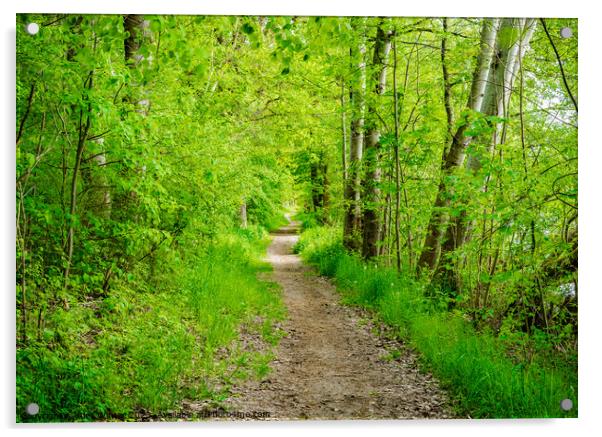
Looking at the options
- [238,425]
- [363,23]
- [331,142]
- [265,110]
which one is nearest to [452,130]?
[363,23]

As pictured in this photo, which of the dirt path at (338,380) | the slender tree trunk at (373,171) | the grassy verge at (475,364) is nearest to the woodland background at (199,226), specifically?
the grassy verge at (475,364)

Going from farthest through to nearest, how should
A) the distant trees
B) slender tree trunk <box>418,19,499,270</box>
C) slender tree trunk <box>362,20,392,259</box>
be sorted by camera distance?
slender tree trunk <box>362,20,392,259</box>, slender tree trunk <box>418,19,499,270</box>, the distant trees

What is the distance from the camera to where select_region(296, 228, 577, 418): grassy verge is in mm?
3879

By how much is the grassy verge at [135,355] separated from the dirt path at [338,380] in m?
0.25

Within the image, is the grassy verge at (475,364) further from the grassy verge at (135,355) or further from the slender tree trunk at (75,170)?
the slender tree trunk at (75,170)

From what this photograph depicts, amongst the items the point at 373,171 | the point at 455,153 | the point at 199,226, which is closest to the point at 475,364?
the point at 455,153

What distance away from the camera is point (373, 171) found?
8.95m

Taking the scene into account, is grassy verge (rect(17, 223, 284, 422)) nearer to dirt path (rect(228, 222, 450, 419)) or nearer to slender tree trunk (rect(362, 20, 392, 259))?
dirt path (rect(228, 222, 450, 419))

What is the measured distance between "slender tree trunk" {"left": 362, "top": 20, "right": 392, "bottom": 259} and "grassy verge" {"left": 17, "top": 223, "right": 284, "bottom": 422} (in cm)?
352

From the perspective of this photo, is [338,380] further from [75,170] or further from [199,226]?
[75,170]

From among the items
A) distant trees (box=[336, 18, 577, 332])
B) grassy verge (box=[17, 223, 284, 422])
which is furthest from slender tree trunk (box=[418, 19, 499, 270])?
grassy verge (box=[17, 223, 284, 422])

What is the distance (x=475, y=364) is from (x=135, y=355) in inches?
111

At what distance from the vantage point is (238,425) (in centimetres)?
387
